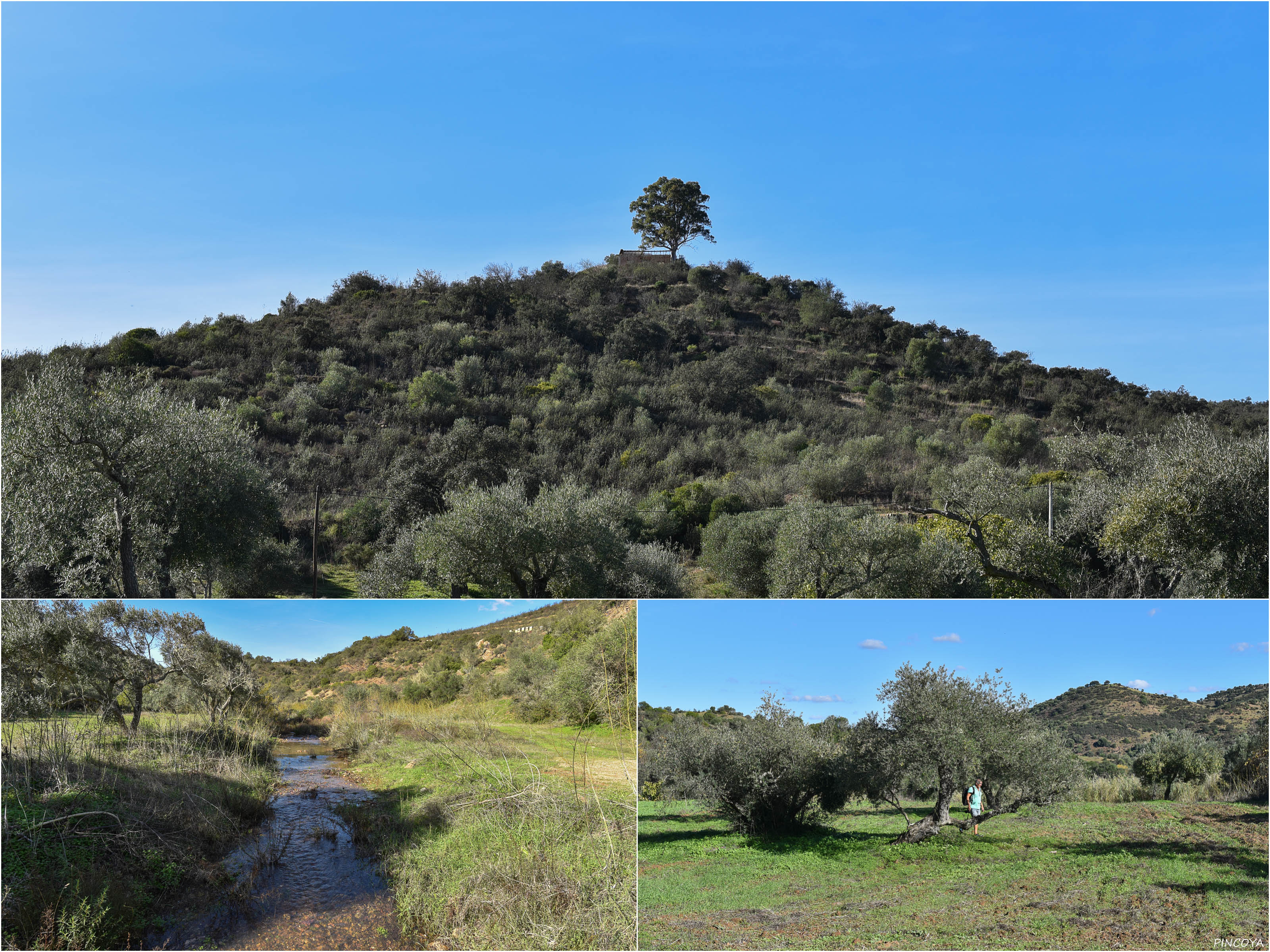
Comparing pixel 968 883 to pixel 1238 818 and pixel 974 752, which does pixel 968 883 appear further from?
Result: pixel 1238 818

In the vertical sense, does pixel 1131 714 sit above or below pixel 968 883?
above

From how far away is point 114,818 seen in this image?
279 inches

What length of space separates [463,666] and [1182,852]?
23.9 ft

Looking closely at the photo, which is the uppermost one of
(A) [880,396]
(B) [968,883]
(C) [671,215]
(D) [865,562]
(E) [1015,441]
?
(C) [671,215]

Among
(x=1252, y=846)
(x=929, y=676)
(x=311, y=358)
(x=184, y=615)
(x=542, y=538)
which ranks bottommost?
(x=1252, y=846)

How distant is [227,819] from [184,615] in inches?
87.8

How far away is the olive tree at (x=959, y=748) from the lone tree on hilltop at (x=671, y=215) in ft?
228

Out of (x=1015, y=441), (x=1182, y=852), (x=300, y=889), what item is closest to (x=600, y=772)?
(x=300, y=889)

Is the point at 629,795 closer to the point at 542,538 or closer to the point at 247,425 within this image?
the point at 542,538

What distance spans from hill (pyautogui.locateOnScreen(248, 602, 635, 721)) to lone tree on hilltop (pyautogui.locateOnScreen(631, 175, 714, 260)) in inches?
2725

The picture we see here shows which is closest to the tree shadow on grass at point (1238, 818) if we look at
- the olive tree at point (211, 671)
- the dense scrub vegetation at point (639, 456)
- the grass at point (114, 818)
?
the dense scrub vegetation at point (639, 456)

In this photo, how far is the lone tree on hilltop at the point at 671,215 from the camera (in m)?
74.2

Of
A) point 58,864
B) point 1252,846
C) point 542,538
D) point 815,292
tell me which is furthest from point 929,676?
point 815,292

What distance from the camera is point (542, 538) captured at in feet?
54.3
